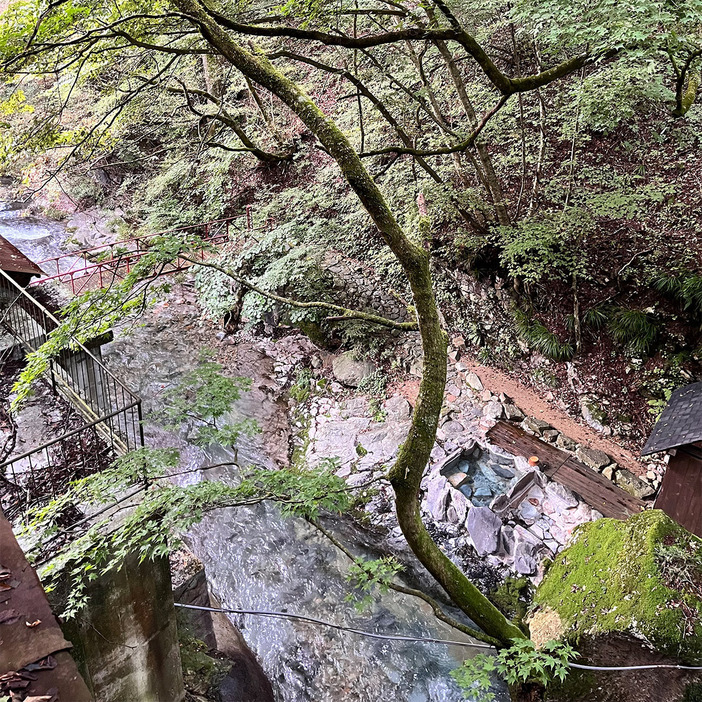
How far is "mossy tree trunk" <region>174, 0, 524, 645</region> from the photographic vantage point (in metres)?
3.09

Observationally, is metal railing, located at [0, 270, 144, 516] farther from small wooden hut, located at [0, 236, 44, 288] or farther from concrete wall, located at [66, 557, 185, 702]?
concrete wall, located at [66, 557, 185, 702]

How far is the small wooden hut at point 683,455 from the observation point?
536 centimetres

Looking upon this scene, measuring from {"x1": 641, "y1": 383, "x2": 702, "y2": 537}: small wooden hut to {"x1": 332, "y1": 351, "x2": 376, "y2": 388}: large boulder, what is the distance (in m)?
5.36

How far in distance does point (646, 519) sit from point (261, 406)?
725cm

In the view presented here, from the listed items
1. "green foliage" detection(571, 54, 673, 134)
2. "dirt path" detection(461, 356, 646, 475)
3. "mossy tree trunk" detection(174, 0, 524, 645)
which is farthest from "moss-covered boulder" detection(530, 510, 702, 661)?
"green foliage" detection(571, 54, 673, 134)

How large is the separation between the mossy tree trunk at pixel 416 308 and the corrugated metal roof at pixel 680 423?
2.93 m

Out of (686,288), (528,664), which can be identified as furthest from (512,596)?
(686,288)

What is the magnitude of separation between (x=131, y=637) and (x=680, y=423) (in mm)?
6419

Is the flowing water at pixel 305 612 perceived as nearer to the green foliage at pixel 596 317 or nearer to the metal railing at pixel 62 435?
the metal railing at pixel 62 435

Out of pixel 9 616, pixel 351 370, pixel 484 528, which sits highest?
pixel 351 370

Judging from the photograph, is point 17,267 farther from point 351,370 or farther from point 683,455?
point 683,455

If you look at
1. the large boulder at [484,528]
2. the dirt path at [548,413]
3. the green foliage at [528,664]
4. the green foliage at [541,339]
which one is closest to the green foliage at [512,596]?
the large boulder at [484,528]

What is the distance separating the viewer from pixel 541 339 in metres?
8.49

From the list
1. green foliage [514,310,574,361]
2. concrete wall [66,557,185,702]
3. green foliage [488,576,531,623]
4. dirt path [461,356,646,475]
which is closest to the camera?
concrete wall [66,557,185,702]
